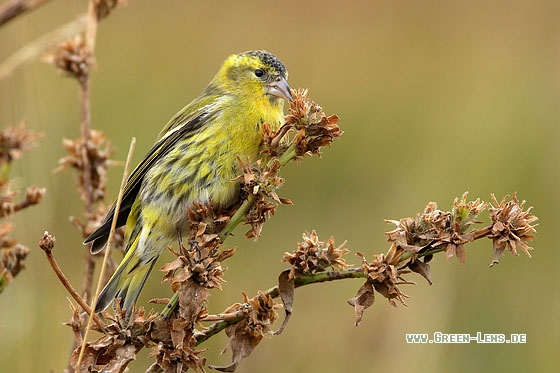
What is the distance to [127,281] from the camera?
9.22 ft

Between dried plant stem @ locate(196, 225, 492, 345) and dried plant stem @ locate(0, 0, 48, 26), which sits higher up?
dried plant stem @ locate(0, 0, 48, 26)

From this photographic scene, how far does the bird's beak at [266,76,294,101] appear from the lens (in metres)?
3.28

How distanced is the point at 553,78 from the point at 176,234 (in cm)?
345

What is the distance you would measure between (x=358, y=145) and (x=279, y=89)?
2044 mm

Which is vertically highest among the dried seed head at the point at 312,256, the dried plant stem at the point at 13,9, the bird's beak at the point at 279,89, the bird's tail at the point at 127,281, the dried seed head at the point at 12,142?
Result: the bird's beak at the point at 279,89

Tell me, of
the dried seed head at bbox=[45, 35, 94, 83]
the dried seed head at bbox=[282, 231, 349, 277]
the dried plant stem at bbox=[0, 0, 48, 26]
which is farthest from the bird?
the dried seed head at bbox=[282, 231, 349, 277]

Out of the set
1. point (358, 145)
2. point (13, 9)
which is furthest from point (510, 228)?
point (358, 145)

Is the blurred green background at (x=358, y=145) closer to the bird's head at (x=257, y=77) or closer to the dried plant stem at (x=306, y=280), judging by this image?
the bird's head at (x=257, y=77)

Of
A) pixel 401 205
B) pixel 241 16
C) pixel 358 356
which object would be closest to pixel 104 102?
pixel 241 16

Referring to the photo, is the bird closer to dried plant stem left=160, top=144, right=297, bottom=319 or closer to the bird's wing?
the bird's wing

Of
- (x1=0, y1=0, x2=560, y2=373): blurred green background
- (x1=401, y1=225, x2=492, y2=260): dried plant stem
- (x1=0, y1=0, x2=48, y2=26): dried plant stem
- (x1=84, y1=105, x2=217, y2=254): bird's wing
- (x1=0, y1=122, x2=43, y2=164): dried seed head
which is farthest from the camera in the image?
(x1=0, y1=0, x2=560, y2=373): blurred green background

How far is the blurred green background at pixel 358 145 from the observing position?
3773 mm

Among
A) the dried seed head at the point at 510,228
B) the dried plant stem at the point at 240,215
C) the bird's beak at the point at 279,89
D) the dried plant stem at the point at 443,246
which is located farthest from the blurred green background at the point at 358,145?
the dried seed head at the point at 510,228

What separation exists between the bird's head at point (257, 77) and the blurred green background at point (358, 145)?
816 mm
